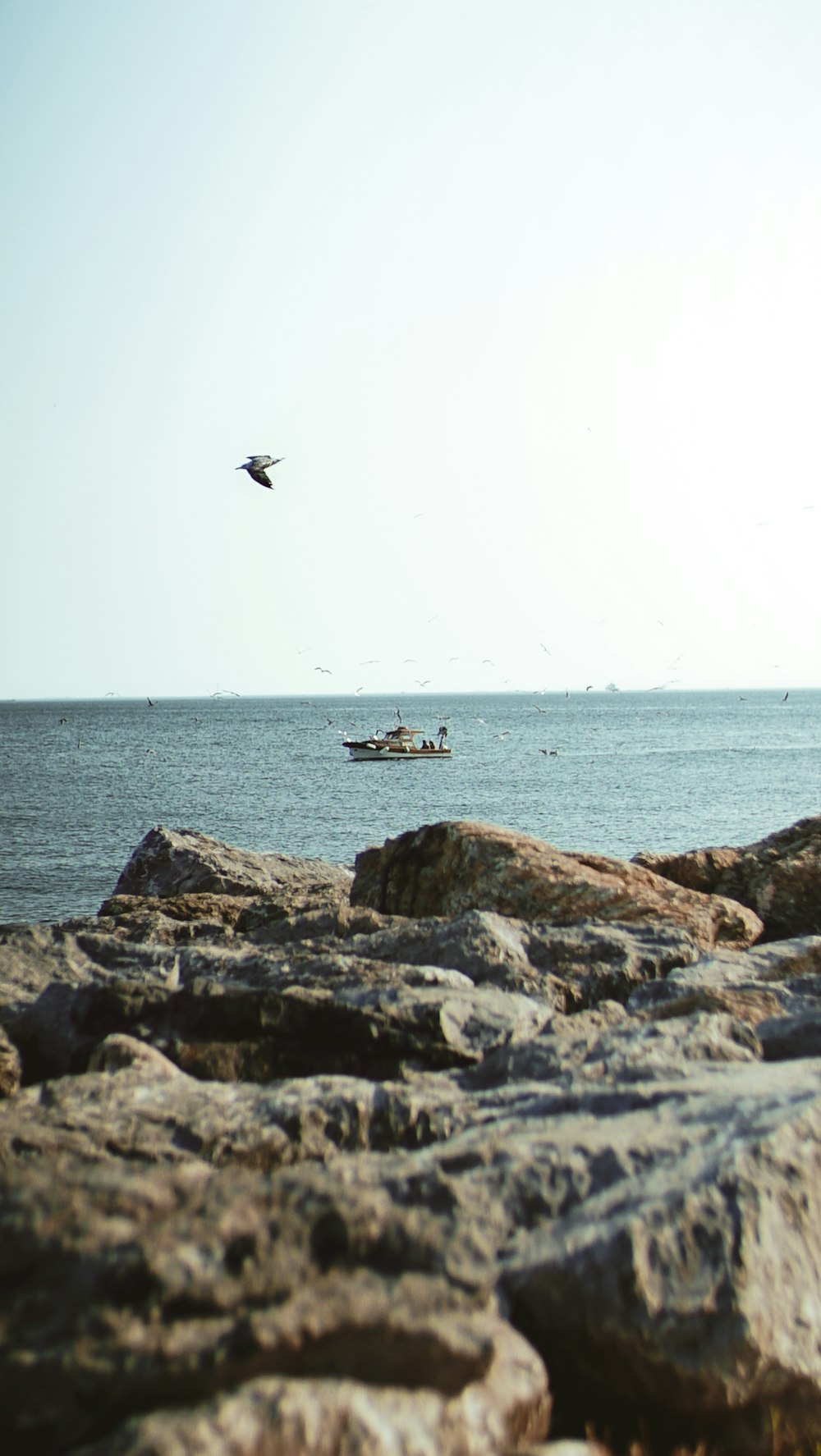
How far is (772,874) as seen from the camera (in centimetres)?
1116

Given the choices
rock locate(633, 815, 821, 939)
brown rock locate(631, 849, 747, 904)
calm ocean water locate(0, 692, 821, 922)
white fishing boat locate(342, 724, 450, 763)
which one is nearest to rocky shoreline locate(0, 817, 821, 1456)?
rock locate(633, 815, 821, 939)

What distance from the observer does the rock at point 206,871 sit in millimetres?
17344

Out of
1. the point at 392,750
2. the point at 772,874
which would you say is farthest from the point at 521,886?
the point at 392,750

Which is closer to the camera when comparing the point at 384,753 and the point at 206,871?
the point at 206,871

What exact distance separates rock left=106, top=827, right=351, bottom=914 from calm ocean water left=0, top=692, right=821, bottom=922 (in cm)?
531

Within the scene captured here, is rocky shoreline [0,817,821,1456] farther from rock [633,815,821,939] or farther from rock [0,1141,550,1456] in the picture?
rock [633,815,821,939]

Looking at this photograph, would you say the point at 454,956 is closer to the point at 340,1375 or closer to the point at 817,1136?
the point at 817,1136

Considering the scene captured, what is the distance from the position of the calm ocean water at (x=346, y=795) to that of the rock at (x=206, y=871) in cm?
531

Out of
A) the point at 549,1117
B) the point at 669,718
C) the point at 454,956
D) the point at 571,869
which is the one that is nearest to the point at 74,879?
the point at 571,869

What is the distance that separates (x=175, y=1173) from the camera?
321cm

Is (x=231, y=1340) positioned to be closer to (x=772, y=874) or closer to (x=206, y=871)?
(x=772, y=874)

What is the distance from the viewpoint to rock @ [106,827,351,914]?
17.3m

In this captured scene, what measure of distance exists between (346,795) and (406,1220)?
4957 cm

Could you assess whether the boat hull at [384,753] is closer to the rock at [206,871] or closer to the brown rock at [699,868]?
the rock at [206,871]
